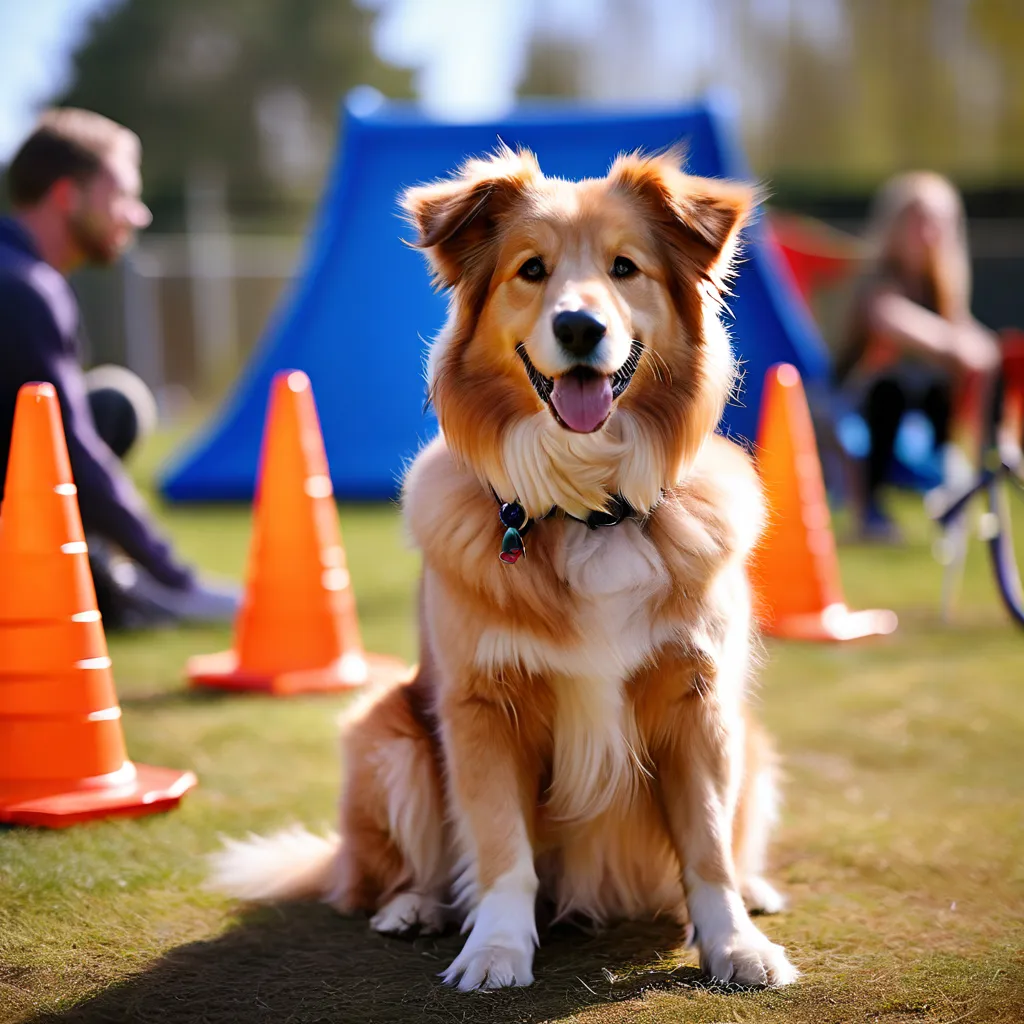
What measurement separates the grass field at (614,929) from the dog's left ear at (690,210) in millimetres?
1556

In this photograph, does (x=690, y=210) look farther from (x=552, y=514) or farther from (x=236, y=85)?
(x=236, y=85)

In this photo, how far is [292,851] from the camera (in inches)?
121

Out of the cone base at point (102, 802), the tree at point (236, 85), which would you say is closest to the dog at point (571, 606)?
the cone base at point (102, 802)

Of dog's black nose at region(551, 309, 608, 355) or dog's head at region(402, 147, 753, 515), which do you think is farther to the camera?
dog's head at region(402, 147, 753, 515)

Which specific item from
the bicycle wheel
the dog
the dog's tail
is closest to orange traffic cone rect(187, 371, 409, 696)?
the dog's tail

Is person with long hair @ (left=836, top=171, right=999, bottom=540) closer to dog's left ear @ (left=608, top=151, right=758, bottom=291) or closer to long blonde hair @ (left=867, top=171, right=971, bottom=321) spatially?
long blonde hair @ (left=867, top=171, right=971, bottom=321)

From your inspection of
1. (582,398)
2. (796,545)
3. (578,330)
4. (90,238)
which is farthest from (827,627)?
(90,238)

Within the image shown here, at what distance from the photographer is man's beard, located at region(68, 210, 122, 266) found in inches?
202

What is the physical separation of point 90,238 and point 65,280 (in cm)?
21

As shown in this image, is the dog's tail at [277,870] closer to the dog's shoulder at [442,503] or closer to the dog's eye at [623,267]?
the dog's shoulder at [442,503]

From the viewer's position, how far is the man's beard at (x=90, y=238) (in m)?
5.12

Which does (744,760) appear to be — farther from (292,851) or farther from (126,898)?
(126,898)

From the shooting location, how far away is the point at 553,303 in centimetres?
264

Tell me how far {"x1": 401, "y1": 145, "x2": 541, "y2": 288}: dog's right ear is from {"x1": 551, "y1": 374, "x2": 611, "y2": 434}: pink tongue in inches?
15.9
